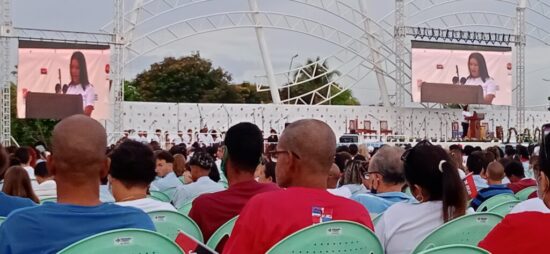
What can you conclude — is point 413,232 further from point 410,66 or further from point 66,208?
point 410,66

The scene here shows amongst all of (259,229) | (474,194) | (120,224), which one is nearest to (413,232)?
(259,229)

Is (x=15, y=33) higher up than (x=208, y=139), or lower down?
higher up

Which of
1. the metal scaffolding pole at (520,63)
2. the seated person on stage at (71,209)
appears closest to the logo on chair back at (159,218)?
the seated person on stage at (71,209)

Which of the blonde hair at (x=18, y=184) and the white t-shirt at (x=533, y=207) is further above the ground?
the white t-shirt at (x=533, y=207)

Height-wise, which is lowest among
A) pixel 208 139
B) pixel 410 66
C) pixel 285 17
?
pixel 208 139

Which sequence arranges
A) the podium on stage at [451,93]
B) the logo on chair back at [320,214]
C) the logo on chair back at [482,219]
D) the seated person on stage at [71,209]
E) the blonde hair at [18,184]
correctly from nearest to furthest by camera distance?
the seated person on stage at [71,209] → the logo on chair back at [320,214] → the logo on chair back at [482,219] → the blonde hair at [18,184] → the podium on stage at [451,93]

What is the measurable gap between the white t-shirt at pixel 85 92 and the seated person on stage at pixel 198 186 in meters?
21.0

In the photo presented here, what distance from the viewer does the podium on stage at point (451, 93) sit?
3488 centimetres

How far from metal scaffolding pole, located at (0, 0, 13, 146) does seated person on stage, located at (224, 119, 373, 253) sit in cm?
2326

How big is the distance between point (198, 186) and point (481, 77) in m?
31.6

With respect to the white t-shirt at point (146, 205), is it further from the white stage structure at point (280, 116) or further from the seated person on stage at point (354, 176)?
the white stage structure at point (280, 116)

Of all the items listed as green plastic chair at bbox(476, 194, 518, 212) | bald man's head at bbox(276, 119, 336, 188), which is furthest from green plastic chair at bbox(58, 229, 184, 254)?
green plastic chair at bbox(476, 194, 518, 212)

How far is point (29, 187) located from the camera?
5.42 metres

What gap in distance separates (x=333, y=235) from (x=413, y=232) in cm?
118
